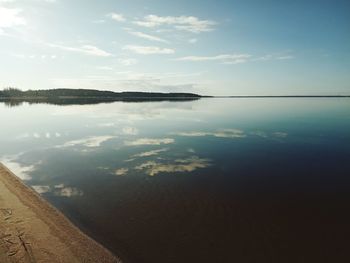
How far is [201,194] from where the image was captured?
50.4ft

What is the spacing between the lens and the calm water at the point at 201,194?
10.5 meters

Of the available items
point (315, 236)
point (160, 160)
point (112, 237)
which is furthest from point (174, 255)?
point (160, 160)

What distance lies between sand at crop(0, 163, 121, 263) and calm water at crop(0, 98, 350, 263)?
78cm

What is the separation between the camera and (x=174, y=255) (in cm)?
985

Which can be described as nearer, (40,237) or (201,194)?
(40,237)

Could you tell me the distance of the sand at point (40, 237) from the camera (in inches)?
354

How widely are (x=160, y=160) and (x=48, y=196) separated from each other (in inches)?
372

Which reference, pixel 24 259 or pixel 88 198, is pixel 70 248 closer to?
pixel 24 259

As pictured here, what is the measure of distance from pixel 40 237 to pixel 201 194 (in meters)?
8.40

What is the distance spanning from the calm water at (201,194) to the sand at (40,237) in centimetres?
78

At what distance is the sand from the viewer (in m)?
8.99

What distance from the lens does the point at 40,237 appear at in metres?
10.1

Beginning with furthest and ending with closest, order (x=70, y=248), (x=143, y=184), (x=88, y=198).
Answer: (x=143, y=184)
(x=88, y=198)
(x=70, y=248)

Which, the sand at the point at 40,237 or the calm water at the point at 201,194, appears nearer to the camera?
the sand at the point at 40,237
